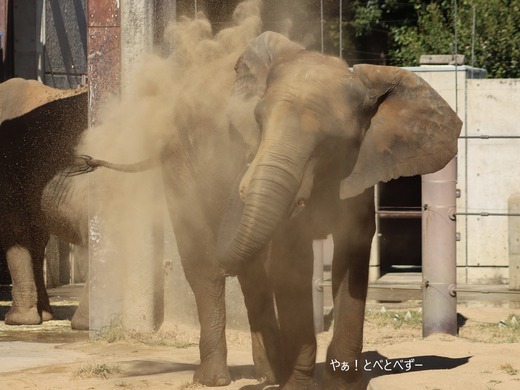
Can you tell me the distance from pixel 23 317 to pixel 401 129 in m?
6.50

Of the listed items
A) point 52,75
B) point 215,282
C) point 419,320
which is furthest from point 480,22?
point 215,282

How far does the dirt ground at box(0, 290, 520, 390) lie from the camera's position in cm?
976

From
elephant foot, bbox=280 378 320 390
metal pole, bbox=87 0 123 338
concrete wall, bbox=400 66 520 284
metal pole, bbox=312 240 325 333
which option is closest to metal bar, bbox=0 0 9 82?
concrete wall, bbox=400 66 520 284

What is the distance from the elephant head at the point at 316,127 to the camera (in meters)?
8.04

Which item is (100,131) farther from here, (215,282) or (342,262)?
(342,262)

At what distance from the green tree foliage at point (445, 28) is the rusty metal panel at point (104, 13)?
10.6 metres

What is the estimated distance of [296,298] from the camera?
9078 millimetres

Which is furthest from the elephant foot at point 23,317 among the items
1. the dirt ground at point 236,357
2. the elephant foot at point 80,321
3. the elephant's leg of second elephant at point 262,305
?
the elephant's leg of second elephant at point 262,305

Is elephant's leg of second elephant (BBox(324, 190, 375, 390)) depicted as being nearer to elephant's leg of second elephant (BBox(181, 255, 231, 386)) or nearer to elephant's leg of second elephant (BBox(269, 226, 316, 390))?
elephant's leg of second elephant (BBox(269, 226, 316, 390))

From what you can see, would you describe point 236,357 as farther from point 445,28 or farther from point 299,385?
point 445,28

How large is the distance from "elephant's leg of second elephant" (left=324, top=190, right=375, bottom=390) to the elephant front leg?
594 cm

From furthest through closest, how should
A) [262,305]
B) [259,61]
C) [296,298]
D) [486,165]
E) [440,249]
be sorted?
[486,165] < [440,249] < [262,305] < [259,61] < [296,298]

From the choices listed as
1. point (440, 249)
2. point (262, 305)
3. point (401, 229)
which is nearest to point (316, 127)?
point (262, 305)

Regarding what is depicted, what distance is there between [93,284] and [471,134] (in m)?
8.66
